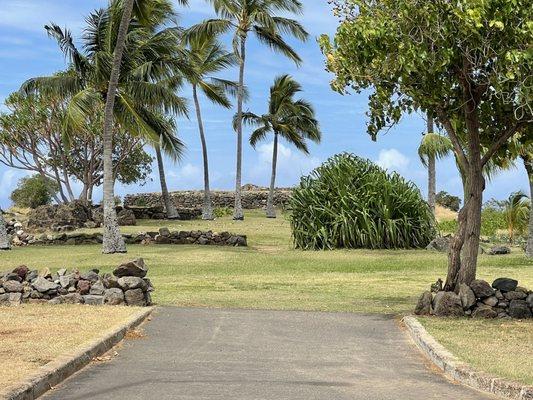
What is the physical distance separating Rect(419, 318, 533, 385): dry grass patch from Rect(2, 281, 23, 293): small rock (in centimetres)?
665

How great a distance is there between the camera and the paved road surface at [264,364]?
7.54 m

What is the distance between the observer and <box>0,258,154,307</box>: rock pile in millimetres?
14148

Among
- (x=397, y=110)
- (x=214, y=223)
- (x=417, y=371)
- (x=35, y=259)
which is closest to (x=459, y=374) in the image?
(x=417, y=371)

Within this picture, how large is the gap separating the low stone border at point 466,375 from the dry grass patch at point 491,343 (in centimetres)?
14

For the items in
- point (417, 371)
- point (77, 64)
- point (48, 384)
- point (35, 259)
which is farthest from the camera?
point (77, 64)

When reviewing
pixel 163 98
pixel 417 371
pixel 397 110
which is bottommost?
pixel 417 371

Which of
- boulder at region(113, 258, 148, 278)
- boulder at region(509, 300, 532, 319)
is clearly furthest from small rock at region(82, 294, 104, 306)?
boulder at region(509, 300, 532, 319)

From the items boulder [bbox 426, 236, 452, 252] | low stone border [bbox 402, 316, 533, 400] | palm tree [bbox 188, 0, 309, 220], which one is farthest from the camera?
palm tree [bbox 188, 0, 309, 220]

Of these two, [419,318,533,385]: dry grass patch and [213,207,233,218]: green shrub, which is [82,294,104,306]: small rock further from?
[213,207,233,218]: green shrub

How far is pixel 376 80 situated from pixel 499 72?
6.82ft

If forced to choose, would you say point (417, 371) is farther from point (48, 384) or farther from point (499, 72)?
point (499, 72)

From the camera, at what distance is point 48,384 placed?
25.0 feet

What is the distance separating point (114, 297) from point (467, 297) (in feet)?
18.5

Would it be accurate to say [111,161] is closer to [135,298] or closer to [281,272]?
[281,272]
